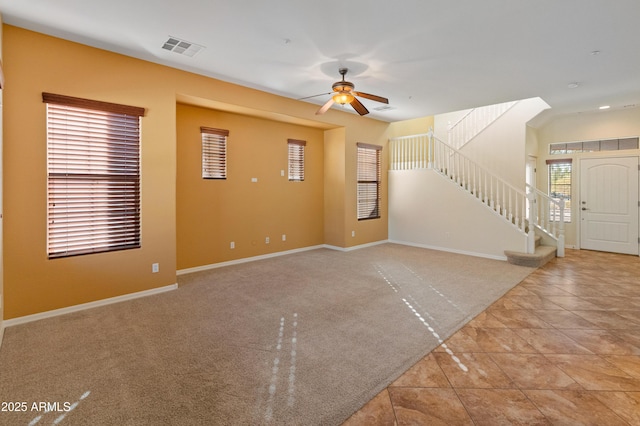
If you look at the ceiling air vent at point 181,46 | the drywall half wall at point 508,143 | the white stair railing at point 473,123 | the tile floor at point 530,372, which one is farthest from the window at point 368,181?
the ceiling air vent at point 181,46

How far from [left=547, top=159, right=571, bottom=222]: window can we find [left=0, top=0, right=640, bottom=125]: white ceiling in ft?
8.01

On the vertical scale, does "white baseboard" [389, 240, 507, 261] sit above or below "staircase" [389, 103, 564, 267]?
below

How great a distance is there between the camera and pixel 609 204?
272 inches

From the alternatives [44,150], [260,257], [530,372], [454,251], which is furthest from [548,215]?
[44,150]

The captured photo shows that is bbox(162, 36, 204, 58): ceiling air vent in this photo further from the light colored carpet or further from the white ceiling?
Result: the light colored carpet

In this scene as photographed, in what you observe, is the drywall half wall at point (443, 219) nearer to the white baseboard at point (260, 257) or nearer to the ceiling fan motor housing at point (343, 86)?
the white baseboard at point (260, 257)

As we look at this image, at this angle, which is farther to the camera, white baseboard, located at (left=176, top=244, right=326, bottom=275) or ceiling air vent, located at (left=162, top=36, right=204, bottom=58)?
white baseboard, located at (left=176, top=244, right=326, bottom=275)

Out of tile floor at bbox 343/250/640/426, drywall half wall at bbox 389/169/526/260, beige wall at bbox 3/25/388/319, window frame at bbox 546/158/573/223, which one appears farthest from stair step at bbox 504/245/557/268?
beige wall at bbox 3/25/388/319

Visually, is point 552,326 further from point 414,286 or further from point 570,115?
point 570,115

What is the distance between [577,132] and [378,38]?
629 cm

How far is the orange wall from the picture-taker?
17.7ft

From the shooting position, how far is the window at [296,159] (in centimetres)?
695

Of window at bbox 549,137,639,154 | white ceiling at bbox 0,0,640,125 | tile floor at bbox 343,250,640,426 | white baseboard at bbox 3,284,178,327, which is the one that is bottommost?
tile floor at bbox 343,250,640,426

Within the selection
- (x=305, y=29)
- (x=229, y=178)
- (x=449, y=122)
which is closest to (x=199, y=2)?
(x=305, y=29)
